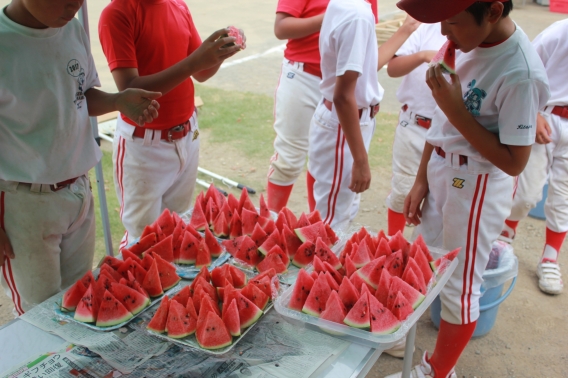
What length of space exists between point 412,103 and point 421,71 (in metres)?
0.23

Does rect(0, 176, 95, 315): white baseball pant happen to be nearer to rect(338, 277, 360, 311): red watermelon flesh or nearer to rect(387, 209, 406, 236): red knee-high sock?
rect(338, 277, 360, 311): red watermelon flesh

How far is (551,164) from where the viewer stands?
11.8 feet

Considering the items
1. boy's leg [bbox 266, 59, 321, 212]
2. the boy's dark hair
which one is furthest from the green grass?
the boy's dark hair

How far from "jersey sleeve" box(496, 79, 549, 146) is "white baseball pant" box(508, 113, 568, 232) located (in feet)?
5.03

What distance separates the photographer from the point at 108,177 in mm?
5516

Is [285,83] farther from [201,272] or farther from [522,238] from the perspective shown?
[522,238]

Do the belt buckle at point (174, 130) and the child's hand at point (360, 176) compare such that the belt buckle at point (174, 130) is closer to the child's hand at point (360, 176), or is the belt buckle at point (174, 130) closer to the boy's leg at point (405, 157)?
the child's hand at point (360, 176)

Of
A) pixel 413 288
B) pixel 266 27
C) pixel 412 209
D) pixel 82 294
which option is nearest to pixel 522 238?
pixel 412 209

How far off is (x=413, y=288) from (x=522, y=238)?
3141 mm

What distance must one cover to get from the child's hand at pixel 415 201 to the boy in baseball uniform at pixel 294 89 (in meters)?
1.41

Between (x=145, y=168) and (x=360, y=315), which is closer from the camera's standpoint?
(x=360, y=315)

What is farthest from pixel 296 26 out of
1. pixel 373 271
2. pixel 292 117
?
pixel 373 271

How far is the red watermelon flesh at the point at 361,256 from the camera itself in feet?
7.07

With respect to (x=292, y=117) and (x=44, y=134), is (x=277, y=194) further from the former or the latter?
(x=44, y=134)
